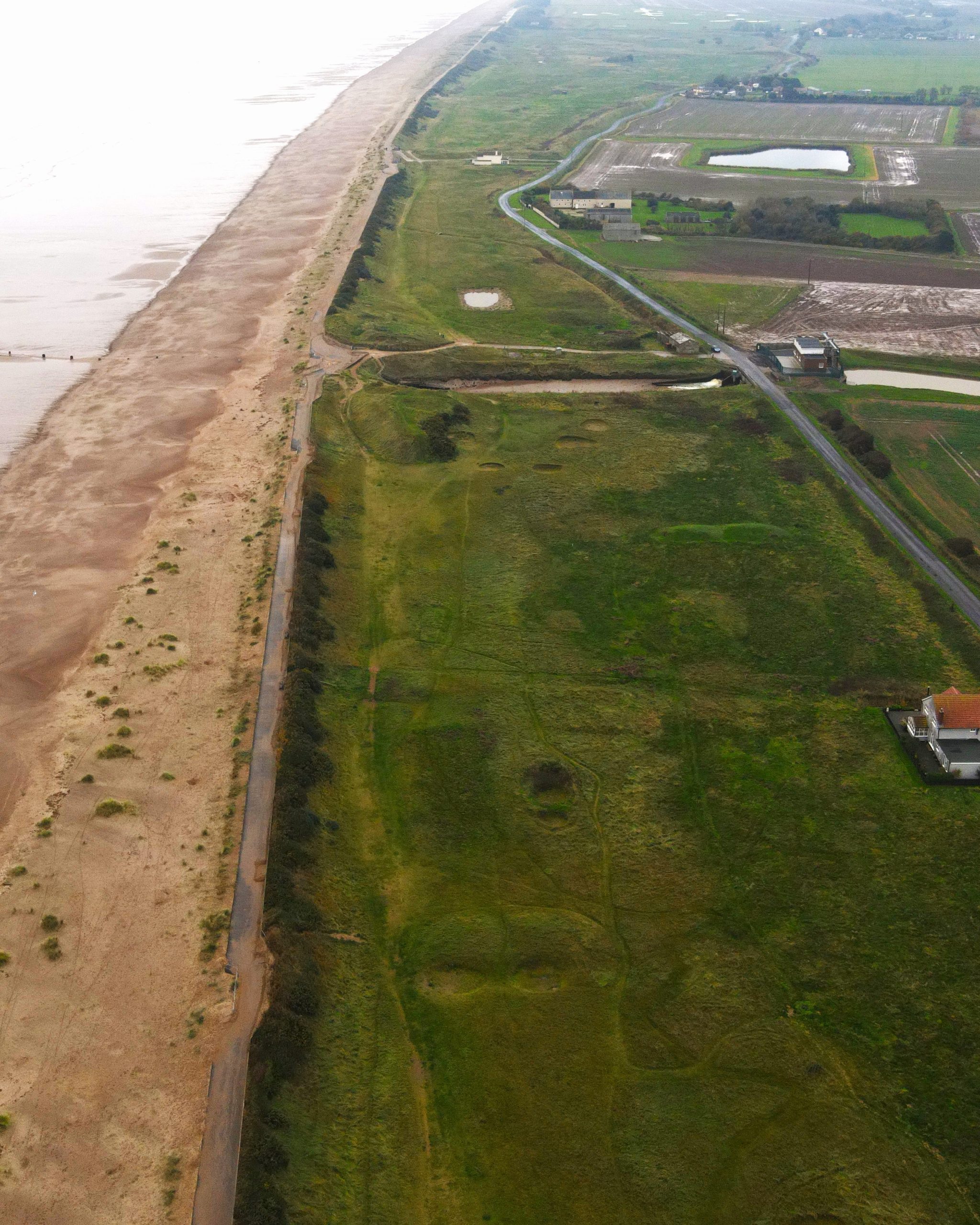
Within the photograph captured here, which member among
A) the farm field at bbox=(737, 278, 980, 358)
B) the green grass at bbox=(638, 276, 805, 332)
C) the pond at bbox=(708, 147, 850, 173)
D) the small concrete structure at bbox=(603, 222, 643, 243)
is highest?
the pond at bbox=(708, 147, 850, 173)

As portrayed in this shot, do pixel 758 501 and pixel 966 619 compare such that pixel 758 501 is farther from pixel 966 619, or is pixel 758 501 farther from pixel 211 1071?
pixel 211 1071

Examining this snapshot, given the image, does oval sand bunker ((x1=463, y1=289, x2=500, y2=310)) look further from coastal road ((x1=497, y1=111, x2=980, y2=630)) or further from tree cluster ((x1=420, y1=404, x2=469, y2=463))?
tree cluster ((x1=420, y1=404, x2=469, y2=463))

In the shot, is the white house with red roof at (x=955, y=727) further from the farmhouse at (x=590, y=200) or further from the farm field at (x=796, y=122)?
the farm field at (x=796, y=122)

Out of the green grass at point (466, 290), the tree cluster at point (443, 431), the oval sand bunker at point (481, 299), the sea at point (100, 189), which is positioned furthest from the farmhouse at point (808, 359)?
the sea at point (100, 189)

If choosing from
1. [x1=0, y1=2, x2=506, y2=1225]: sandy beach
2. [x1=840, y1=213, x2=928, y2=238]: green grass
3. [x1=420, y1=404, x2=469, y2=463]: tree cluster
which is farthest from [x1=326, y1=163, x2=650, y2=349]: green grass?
[x1=840, y1=213, x2=928, y2=238]: green grass

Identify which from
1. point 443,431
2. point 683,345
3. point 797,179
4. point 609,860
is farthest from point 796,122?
point 609,860

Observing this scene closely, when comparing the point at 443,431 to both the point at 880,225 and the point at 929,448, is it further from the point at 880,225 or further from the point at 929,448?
the point at 880,225
